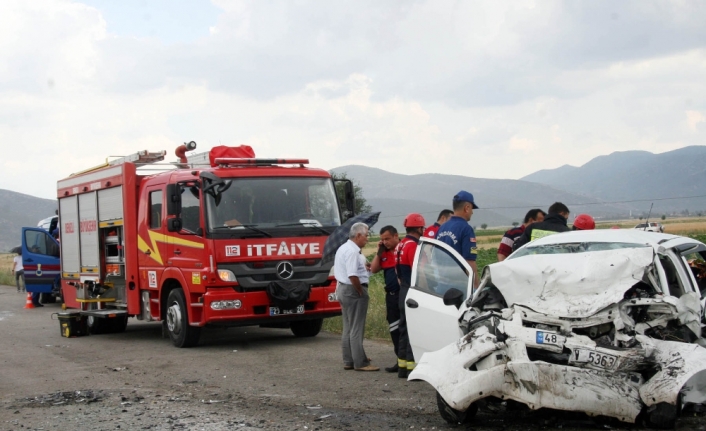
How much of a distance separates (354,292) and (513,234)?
2230 mm

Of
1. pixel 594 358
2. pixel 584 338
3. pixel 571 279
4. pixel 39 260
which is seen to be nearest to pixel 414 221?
pixel 571 279

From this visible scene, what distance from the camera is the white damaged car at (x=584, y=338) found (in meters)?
5.71

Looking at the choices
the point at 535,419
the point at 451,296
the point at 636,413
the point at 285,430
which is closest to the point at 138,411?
the point at 285,430

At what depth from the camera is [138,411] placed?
25.0 ft

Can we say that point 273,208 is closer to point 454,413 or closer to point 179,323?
point 179,323

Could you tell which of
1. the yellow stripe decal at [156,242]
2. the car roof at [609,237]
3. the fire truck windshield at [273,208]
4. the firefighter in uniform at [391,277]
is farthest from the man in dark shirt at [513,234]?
the yellow stripe decal at [156,242]

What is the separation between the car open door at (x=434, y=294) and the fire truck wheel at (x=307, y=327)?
5.29 metres

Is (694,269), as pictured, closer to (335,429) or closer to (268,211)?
(335,429)

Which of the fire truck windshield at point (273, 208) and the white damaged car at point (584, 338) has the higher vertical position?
the fire truck windshield at point (273, 208)

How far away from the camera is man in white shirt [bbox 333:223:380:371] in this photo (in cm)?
968

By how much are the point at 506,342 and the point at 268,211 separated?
662 centimetres

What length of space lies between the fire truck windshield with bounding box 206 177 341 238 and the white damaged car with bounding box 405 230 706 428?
548cm

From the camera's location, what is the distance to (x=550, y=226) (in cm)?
959

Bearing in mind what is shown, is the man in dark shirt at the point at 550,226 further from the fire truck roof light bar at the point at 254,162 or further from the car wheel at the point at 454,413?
the fire truck roof light bar at the point at 254,162
